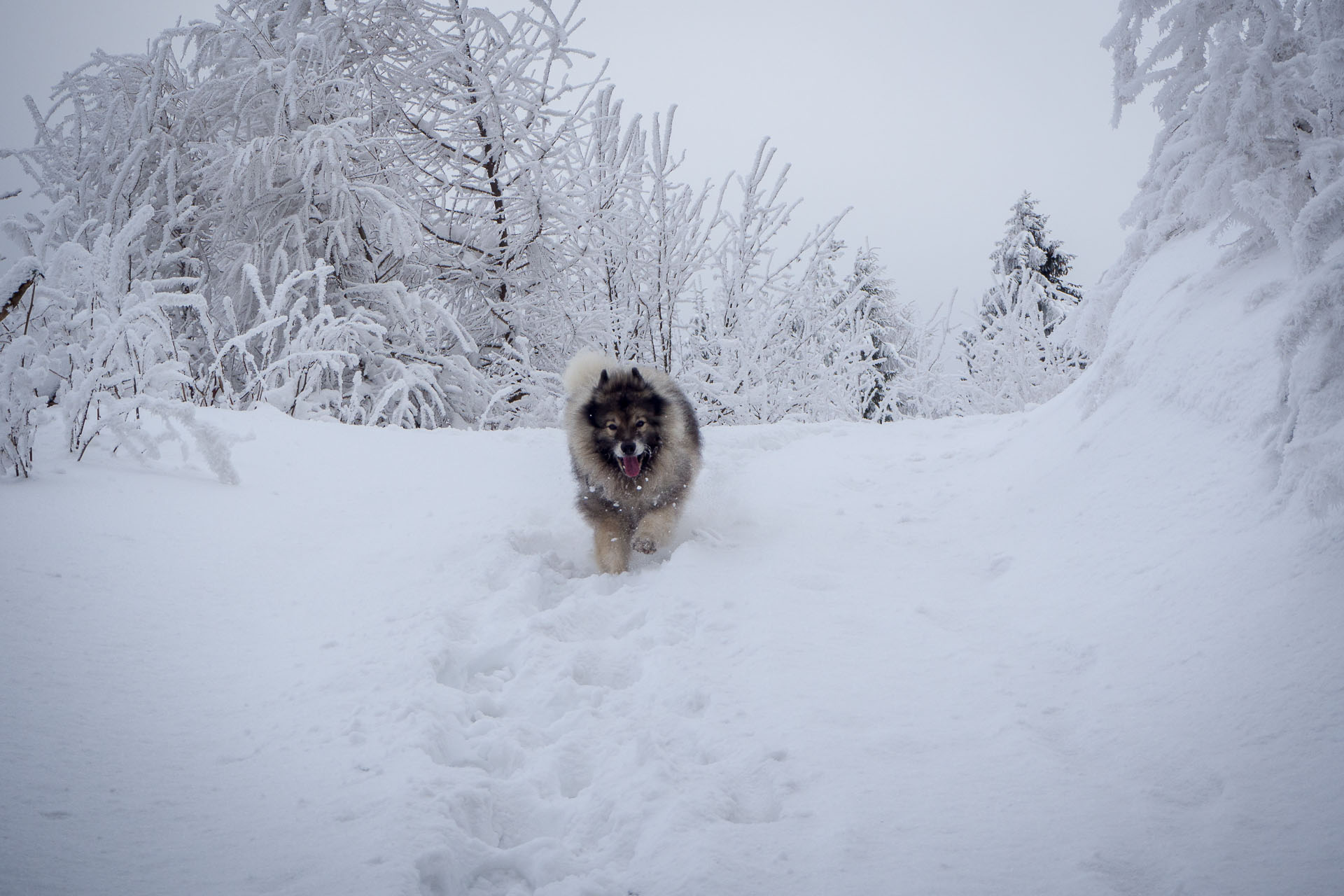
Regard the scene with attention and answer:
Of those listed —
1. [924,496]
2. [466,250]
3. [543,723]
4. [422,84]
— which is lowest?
[543,723]

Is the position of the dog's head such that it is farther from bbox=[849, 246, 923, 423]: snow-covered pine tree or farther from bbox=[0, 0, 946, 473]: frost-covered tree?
bbox=[849, 246, 923, 423]: snow-covered pine tree

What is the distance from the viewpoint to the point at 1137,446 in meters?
3.19

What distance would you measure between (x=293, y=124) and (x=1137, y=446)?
854cm

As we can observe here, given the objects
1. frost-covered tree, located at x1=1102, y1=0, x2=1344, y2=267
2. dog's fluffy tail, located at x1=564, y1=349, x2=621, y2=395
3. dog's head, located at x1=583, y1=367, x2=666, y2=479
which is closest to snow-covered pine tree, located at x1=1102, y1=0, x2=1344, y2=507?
frost-covered tree, located at x1=1102, y1=0, x2=1344, y2=267

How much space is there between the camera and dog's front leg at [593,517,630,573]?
3.66m

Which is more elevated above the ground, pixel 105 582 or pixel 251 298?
pixel 251 298

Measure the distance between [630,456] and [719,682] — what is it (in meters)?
1.90

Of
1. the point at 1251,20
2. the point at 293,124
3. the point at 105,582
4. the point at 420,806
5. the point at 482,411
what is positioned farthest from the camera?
the point at 482,411

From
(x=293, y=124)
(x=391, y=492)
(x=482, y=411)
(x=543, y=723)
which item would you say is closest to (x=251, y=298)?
(x=293, y=124)

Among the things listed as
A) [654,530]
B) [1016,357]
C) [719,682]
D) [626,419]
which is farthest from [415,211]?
[1016,357]

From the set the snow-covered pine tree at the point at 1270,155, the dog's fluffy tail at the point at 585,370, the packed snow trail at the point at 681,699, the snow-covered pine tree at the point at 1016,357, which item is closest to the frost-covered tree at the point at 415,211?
the dog's fluffy tail at the point at 585,370

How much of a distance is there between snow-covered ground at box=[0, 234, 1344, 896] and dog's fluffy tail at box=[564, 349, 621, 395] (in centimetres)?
113

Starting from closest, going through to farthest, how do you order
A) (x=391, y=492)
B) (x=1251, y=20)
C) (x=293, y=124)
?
(x=1251, y=20) → (x=391, y=492) → (x=293, y=124)

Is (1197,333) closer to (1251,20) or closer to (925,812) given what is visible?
(1251,20)
